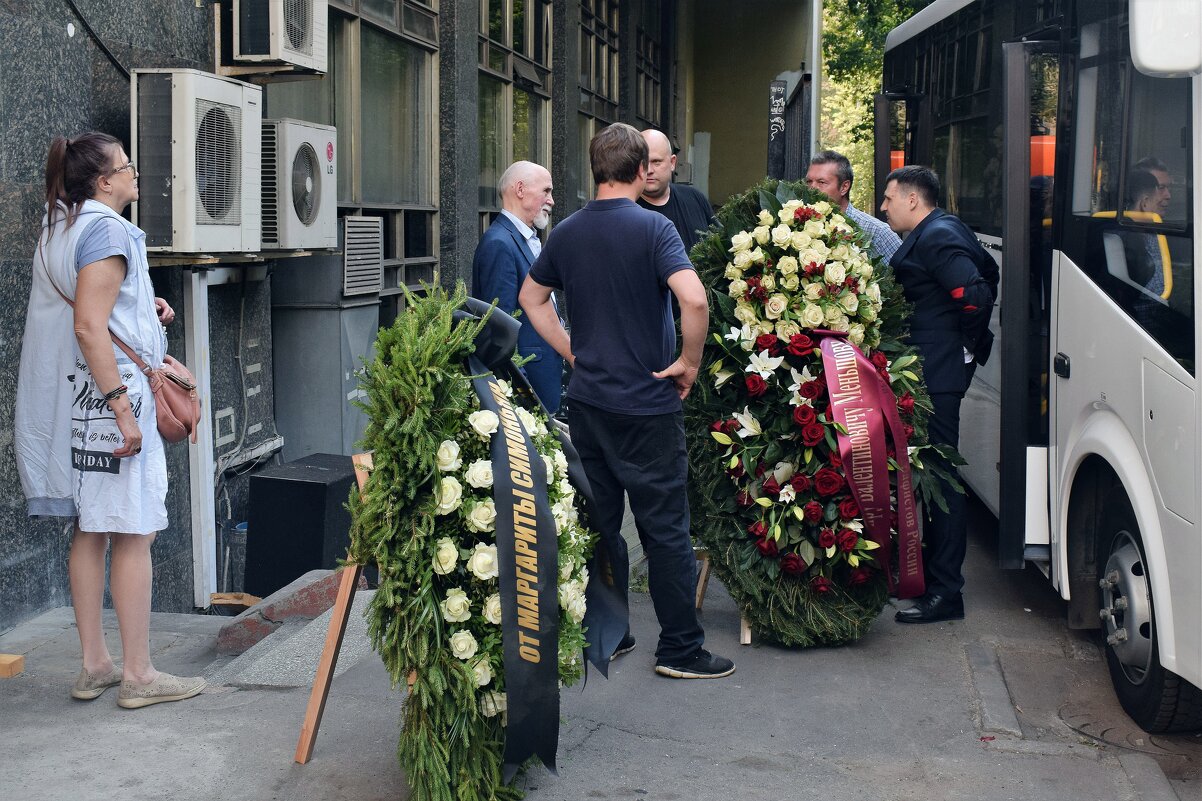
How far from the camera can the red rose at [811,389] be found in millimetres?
5281

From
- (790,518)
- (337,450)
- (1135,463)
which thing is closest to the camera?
(1135,463)

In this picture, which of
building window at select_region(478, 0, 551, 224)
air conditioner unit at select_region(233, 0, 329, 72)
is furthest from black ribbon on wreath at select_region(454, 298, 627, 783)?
building window at select_region(478, 0, 551, 224)

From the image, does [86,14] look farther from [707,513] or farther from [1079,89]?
[1079,89]

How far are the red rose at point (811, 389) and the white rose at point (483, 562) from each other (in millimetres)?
2062

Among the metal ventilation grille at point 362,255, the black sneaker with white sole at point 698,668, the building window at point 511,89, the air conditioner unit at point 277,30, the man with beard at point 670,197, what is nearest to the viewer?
the black sneaker with white sole at point 698,668

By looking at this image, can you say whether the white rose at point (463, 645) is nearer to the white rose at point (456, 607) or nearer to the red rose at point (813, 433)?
the white rose at point (456, 607)

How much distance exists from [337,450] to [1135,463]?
4873 mm

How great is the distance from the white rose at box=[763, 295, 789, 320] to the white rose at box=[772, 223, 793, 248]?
0.71ft

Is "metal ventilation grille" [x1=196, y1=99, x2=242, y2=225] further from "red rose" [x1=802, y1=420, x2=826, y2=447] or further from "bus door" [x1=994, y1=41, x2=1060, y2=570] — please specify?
"bus door" [x1=994, y1=41, x2=1060, y2=570]

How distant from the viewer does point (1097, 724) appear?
473 cm

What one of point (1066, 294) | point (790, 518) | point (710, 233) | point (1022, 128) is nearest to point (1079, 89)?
point (1022, 128)

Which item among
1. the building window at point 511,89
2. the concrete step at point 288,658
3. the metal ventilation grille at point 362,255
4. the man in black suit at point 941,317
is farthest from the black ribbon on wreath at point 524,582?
the building window at point 511,89

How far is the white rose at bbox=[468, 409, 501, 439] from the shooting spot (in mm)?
3615

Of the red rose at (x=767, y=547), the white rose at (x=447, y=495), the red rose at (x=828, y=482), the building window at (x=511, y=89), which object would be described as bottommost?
the red rose at (x=767, y=547)
